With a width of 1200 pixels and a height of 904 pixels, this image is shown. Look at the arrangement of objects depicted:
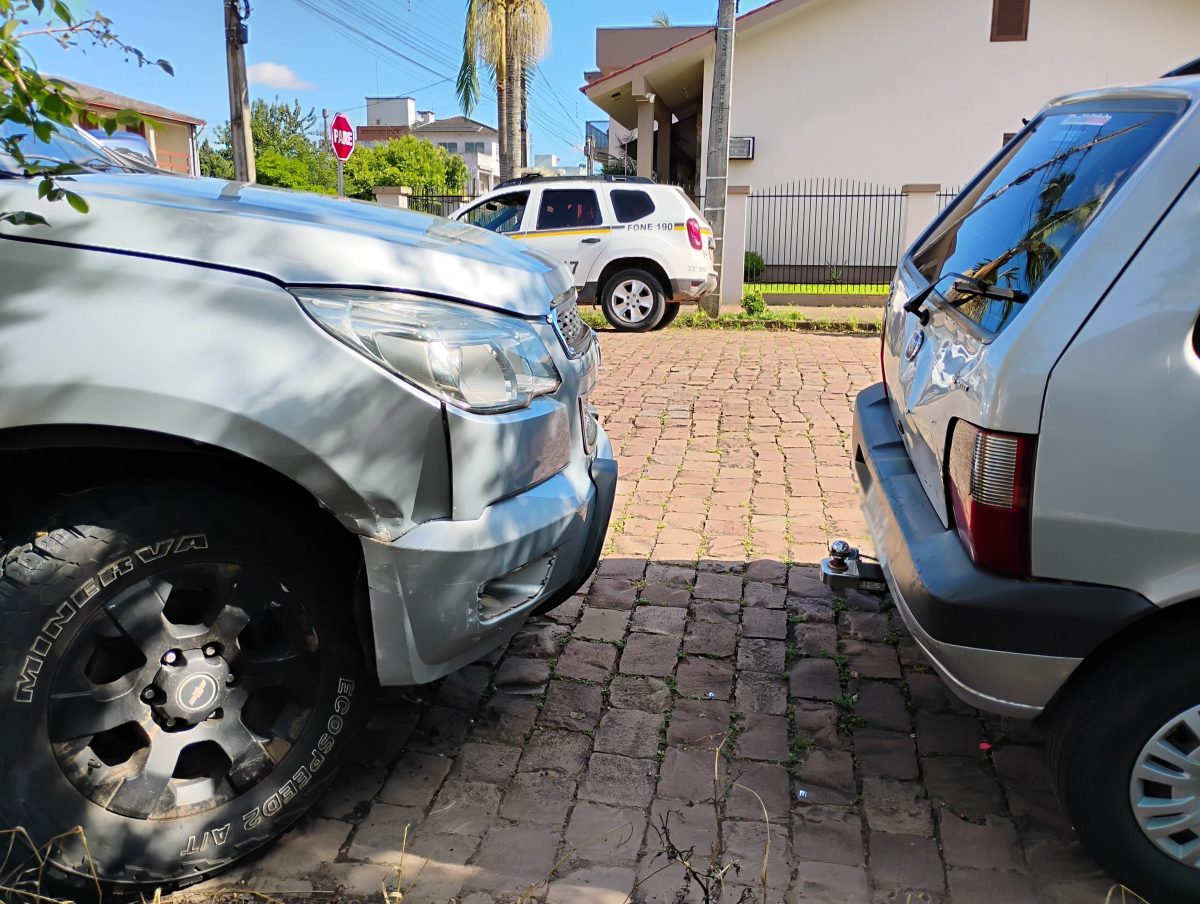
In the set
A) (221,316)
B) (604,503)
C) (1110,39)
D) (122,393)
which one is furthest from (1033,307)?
(1110,39)

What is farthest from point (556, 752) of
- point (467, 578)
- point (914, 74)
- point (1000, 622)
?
point (914, 74)

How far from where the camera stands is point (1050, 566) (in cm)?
217

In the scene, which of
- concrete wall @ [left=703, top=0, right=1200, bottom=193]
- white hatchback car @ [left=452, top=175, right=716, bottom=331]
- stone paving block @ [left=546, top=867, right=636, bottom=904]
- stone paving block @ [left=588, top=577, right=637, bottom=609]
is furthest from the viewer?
concrete wall @ [left=703, top=0, right=1200, bottom=193]

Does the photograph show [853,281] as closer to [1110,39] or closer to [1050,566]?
[1110,39]

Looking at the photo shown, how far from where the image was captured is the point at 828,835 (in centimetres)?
268

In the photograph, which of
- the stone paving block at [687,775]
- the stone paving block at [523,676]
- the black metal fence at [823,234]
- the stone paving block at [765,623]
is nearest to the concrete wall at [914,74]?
the black metal fence at [823,234]

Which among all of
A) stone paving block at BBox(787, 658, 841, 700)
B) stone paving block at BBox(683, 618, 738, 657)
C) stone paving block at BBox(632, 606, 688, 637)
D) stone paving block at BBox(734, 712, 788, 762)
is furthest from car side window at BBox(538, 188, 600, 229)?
stone paving block at BBox(734, 712, 788, 762)

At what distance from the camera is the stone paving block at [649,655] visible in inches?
139

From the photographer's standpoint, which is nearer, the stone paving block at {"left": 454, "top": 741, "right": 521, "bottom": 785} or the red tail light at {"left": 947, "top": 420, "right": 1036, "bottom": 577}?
the red tail light at {"left": 947, "top": 420, "right": 1036, "bottom": 577}

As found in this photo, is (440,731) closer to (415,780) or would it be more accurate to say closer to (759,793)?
(415,780)

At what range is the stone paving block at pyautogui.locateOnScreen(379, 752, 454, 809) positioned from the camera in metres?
2.82

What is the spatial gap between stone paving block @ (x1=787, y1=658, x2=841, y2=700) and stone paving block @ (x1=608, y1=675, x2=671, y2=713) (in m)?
0.44

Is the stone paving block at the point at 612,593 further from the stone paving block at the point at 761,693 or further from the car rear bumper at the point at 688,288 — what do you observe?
the car rear bumper at the point at 688,288

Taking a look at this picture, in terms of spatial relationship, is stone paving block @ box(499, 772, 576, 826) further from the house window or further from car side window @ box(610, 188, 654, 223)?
the house window
